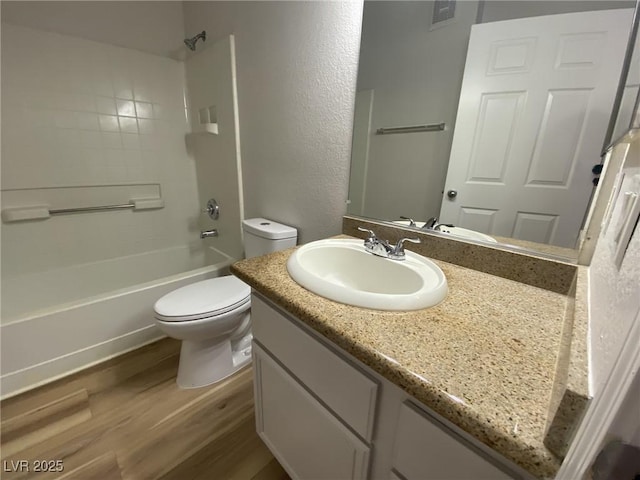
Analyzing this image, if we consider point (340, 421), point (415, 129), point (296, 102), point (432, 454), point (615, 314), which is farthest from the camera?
point (296, 102)

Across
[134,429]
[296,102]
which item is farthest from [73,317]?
[296,102]

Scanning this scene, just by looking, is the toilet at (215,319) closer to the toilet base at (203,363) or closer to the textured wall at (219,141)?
the toilet base at (203,363)

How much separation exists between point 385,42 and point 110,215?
2.05m

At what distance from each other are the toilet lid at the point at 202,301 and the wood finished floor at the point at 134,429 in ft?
1.47

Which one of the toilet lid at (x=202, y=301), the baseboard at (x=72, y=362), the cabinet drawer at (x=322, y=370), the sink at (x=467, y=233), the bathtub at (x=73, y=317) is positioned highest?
the sink at (x=467, y=233)

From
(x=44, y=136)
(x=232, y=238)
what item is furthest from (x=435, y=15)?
(x=44, y=136)

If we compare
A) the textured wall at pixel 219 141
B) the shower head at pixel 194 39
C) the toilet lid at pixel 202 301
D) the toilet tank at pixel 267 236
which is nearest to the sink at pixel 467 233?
the toilet tank at pixel 267 236

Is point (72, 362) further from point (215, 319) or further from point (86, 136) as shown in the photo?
point (86, 136)

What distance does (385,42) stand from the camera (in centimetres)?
97

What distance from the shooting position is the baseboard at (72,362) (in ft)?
3.95

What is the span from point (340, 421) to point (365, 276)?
0.42 meters

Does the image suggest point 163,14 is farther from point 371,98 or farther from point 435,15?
point 435,15

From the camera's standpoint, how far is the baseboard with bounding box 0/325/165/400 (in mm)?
1204

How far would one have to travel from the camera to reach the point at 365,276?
87 cm
